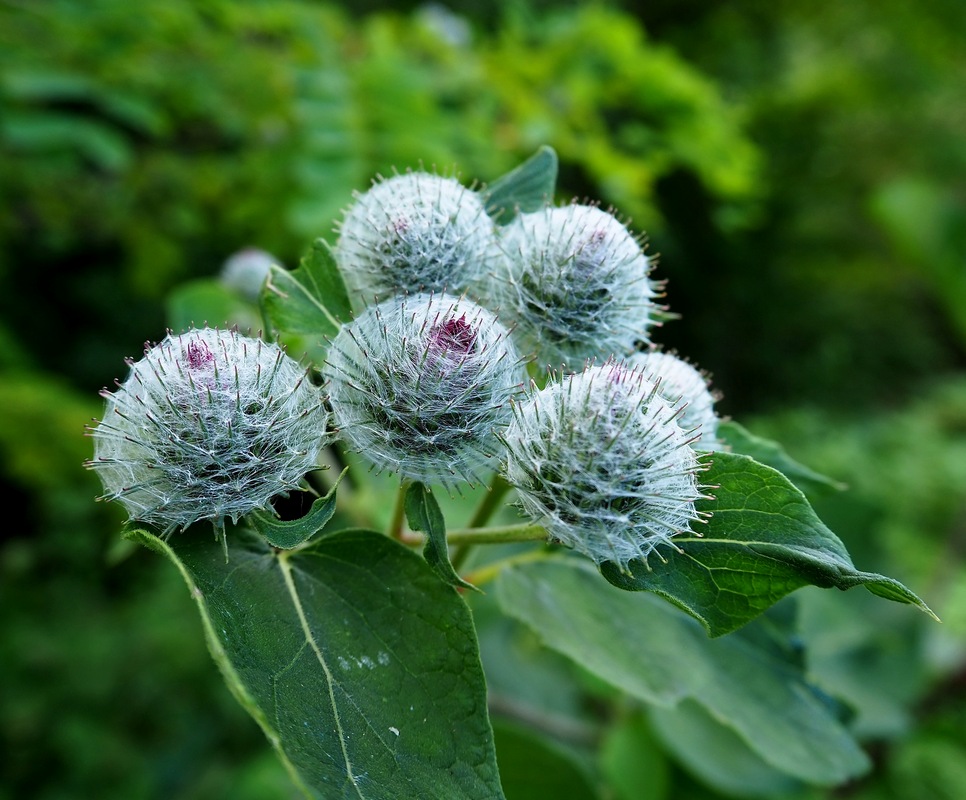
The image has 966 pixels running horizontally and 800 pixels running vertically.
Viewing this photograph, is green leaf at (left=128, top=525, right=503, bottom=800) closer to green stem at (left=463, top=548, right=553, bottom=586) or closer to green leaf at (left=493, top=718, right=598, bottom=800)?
green stem at (left=463, top=548, right=553, bottom=586)

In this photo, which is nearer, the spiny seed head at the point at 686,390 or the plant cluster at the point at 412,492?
the plant cluster at the point at 412,492

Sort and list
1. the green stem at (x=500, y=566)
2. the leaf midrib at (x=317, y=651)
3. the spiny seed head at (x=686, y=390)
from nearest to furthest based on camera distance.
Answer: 1. the leaf midrib at (x=317, y=651)
2. the spiny seed head at (x=686, y=390)
3. the green stem at (x=500, y=566)

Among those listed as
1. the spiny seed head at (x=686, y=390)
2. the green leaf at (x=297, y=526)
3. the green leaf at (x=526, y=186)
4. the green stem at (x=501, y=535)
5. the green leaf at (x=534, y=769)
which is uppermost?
the green leaf at (x=526, y=186)

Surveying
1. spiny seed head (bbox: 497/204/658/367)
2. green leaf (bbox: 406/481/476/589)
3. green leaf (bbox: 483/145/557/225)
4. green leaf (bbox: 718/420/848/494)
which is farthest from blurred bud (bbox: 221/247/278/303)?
green leaf (bbox: 718/420/848/494)

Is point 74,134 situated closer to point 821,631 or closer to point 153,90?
point 153,90

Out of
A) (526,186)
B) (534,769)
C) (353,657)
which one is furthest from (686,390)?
(534,769)

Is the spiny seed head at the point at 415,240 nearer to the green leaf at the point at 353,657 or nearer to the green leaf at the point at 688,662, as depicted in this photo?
the green leaf at the point at 353,657

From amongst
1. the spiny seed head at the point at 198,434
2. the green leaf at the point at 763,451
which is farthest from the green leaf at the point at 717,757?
the spiny seed head at the point at 198,434
